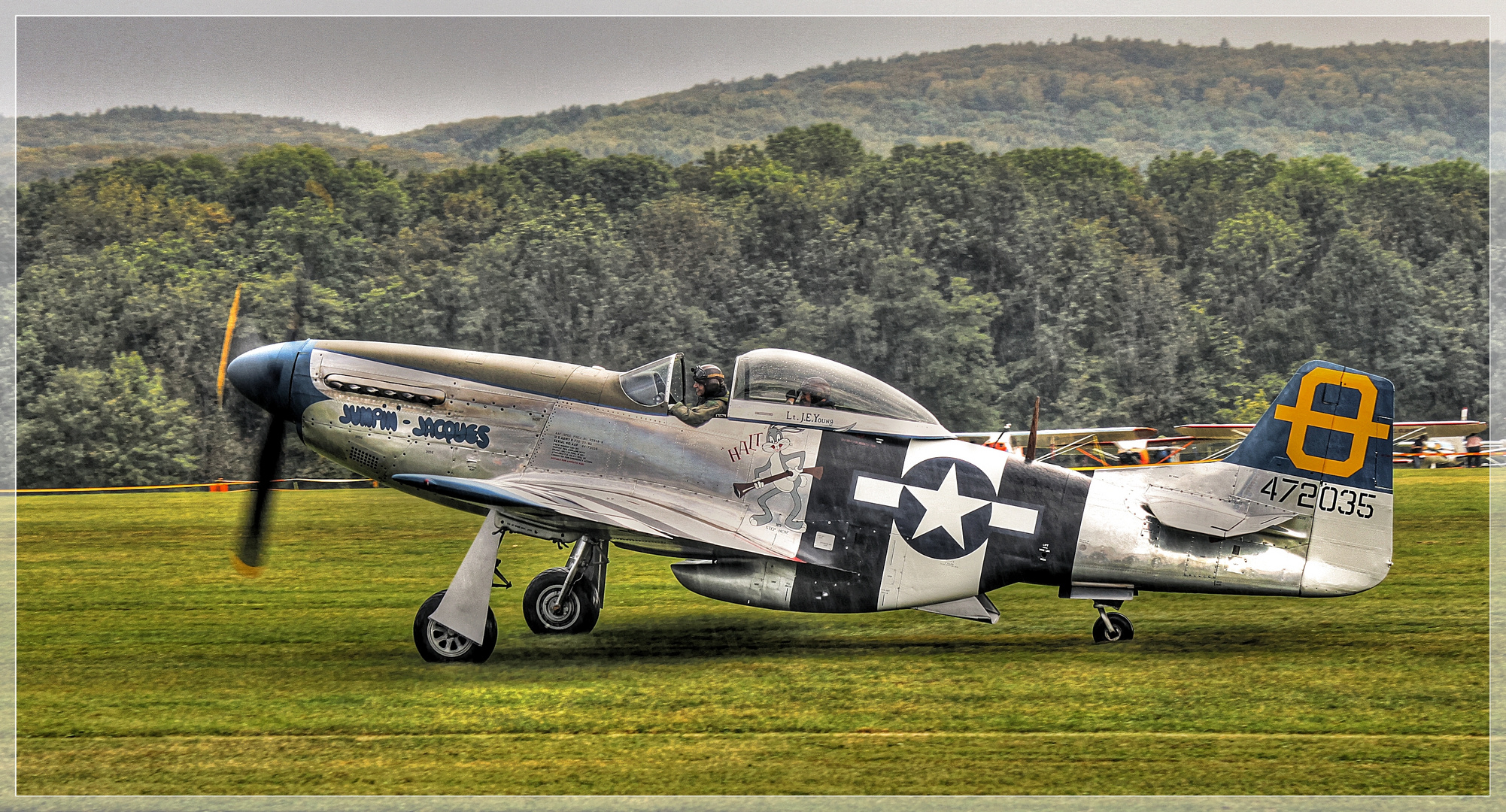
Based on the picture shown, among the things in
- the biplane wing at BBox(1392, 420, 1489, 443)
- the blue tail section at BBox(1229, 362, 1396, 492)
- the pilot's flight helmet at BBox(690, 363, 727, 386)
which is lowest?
the pilot's flight helmet at BBox(690, 363, 727, 386)

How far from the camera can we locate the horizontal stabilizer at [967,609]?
8.79 m

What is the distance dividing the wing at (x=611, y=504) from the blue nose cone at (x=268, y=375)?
1.44 metres

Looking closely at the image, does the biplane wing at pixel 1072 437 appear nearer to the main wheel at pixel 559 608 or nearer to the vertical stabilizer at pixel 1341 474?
the vertical stabilizer at pixel 1341 474

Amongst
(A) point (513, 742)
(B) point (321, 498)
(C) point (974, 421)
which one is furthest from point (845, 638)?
(C) point (974, 421)

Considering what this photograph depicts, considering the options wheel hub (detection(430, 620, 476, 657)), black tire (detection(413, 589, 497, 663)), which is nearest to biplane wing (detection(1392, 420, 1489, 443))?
black tire (detection(413, 589, 497, 663))

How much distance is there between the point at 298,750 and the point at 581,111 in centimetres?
4968

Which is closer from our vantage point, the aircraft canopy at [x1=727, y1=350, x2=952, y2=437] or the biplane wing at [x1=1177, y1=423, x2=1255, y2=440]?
the aircraft canopy at [x1=727, y1=350, x2=952, y2=437]

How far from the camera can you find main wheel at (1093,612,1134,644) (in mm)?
9164

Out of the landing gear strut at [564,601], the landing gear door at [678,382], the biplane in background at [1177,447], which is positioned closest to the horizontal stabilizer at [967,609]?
the landing gear door at [678,382]

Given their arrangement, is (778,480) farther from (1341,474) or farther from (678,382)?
(1341,474)

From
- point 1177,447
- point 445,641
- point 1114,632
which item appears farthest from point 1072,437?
point 445,641

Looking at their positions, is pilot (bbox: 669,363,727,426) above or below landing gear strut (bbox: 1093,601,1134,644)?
above

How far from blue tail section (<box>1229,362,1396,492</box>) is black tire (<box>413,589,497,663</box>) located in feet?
19.3

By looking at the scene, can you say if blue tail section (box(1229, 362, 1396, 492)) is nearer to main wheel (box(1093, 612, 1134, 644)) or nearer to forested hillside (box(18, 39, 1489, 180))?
main wheel (box(1093, 612, 1134, 644))
